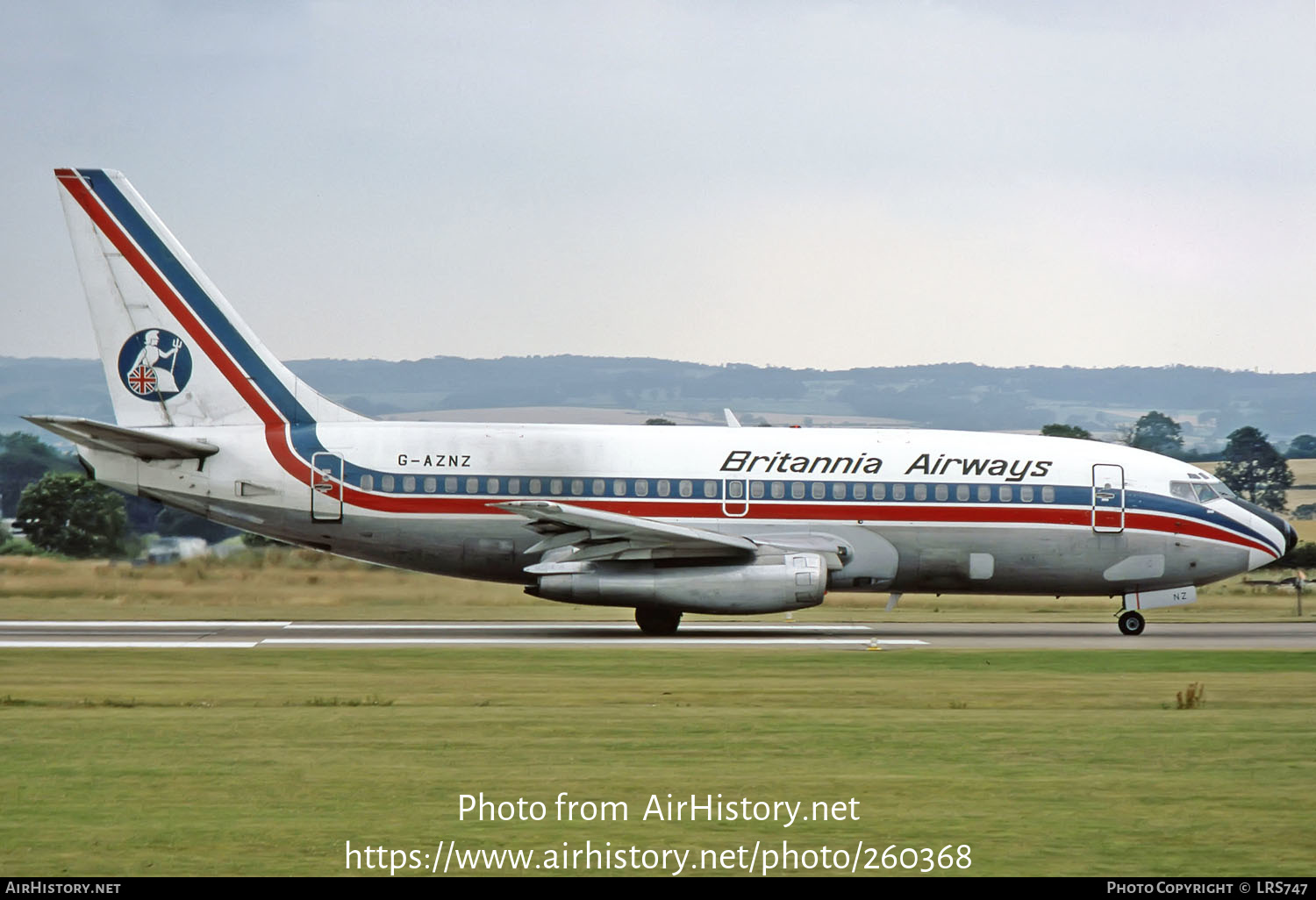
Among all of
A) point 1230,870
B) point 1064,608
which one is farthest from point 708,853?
point 1064,608

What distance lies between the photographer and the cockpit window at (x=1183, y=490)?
30.1 metres

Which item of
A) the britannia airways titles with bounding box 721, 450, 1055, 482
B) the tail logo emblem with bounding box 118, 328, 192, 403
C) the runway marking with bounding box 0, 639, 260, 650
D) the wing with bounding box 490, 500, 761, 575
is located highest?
the tail logo emblem with bounding box 118, 328, 192, 403

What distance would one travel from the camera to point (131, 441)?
94.7 feet

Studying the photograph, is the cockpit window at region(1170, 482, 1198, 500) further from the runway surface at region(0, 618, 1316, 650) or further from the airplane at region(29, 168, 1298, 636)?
the runway surface at region(0, 618, 1316, 650)

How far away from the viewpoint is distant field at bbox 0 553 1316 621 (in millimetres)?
33875

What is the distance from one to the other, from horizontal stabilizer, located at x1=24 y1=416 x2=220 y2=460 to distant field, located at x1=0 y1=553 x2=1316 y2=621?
4.66 m

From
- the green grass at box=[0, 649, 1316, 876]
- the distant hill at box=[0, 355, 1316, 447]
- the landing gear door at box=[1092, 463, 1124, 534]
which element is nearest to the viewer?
the green grass at box=[0, 649, 1316, 876]

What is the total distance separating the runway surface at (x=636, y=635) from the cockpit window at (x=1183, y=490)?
8.89 ft

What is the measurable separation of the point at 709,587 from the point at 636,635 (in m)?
2.05

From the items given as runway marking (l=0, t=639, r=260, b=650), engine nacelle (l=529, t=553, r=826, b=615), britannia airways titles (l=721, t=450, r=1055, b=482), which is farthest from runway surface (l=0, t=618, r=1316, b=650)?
britannia airways titles (l=721, t=450, r=1055, b=482)

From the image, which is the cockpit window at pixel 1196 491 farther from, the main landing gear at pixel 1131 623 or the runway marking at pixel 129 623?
the runway marking at pixel 129 623

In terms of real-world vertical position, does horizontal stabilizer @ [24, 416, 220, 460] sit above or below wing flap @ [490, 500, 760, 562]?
above

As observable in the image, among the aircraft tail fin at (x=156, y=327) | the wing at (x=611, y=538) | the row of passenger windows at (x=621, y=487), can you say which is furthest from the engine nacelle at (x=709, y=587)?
the aircraft tail fin at (x=156, y=327)

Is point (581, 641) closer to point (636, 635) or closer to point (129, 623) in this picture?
point (636, 635)
